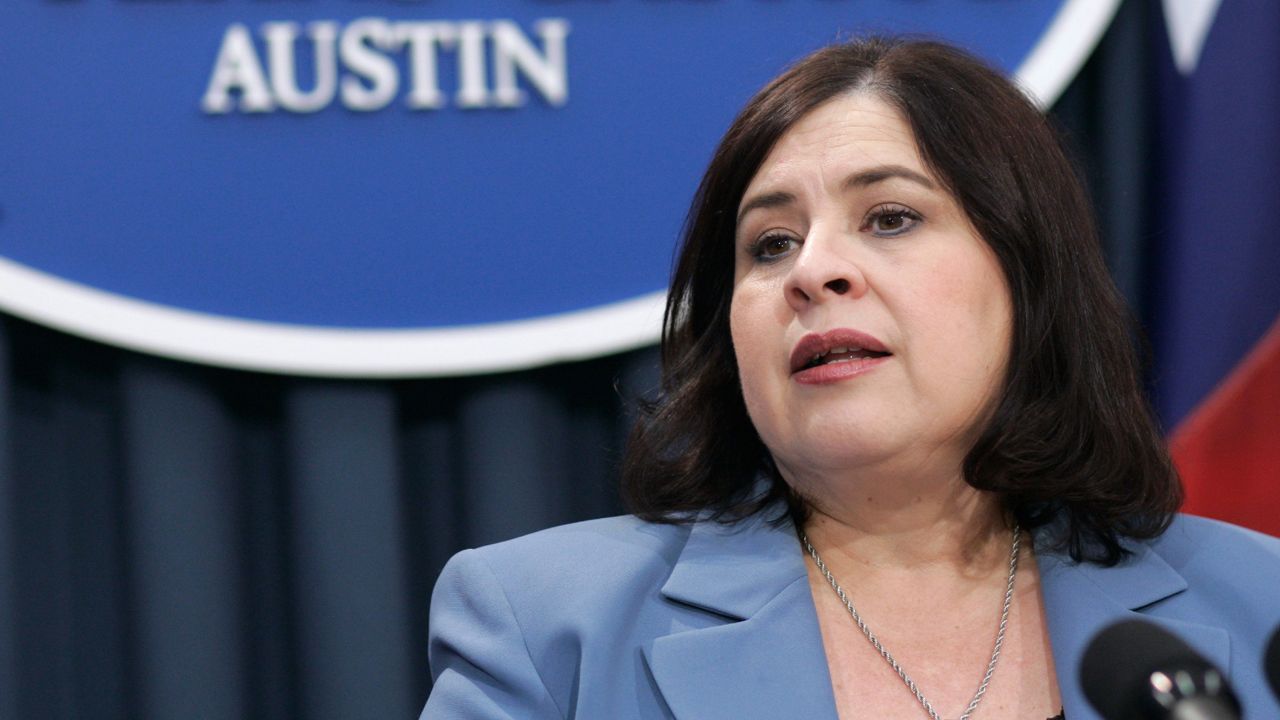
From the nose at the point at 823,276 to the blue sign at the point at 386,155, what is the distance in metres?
0.44

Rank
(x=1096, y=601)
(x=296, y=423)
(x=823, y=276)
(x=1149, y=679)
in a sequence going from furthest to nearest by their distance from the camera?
(x=296, y=423), (x=1096, y=601), (x=823, y=276), (x=1149, y=679)

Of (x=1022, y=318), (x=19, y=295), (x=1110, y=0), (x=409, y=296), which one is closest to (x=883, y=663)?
(x=1022, y=318)

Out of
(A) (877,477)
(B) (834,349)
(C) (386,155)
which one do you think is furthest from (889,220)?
(C) (386,155)

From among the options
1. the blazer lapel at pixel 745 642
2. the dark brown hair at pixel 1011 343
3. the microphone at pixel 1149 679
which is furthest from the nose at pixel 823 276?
the microphone at pixel 1149 679

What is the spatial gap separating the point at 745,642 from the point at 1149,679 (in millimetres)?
727

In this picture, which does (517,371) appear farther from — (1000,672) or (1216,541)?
(1216,541)

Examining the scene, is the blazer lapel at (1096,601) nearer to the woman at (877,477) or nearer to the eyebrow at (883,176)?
the woman at (877,477)

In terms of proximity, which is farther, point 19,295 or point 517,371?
point 517,371

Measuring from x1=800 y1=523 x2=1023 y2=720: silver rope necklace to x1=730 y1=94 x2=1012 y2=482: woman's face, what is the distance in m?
0.11

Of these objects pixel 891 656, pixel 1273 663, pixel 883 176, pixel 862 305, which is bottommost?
pixel 891 656

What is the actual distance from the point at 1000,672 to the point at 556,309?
0.73 metres

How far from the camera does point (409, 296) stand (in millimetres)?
1920

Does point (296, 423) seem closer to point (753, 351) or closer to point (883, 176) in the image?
point (753, 351)

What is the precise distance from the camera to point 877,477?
1.58 metres
